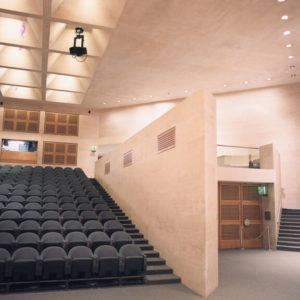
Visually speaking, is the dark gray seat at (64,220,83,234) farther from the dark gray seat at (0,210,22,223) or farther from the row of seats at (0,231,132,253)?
the dark gray seat at (0,210,22,223)

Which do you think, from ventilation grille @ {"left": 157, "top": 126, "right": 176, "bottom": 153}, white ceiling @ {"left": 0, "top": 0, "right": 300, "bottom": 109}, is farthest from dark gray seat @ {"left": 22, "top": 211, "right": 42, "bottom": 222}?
white ceiling @ {"left": 0, "top": 0, "right": 300, "bottom": 109}

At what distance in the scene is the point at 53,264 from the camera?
5.82m

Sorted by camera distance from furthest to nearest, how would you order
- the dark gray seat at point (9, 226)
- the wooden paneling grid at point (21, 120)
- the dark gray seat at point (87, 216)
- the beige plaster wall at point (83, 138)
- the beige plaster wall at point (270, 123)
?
the beige plaster wall at point (83, 138)
the wooden paneling grid at point (21, 120)
the beige plaster wall at point (270, 123)
the dark gray seat at point (87, 216)
the dark gray seat at point (9, 226)

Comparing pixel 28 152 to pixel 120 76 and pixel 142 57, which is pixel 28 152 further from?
pixel 142 57

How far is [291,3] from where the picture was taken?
24.6 ft

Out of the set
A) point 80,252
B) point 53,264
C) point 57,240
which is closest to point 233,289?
point 80,252

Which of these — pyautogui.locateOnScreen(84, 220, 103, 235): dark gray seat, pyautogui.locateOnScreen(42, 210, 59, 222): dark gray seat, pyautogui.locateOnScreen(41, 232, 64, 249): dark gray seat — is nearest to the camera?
pyautogui.locateOnScreen(41, 232, 64, 249): dark gray seat

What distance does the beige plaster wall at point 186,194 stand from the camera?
6.00 meters

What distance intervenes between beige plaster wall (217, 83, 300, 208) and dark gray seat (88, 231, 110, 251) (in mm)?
8617

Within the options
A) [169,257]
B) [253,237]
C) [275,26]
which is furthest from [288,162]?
[169,257]

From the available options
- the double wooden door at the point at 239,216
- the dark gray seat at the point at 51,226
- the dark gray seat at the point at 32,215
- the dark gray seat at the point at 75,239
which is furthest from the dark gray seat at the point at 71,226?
the double wooden door at the point at 239,216

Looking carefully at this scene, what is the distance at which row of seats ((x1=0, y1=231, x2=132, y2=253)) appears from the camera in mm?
6383

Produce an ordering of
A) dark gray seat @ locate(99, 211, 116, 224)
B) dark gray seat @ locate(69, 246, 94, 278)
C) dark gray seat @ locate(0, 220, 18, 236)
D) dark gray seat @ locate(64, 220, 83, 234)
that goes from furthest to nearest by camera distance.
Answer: dark gray seat @ locate(99, 211, 116, 224), dark gray seat @ locate(64, 220, 83, 234), dark gray seat @ locate(0, 220, 18, 236), dark gray seat @ locate(69, 246, 94, 278)

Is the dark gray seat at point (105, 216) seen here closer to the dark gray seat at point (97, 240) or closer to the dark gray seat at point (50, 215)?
the dark gray seat at point (50, 215)
